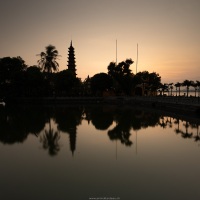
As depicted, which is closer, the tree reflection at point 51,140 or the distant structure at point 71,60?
the tree reflection at point 51,140

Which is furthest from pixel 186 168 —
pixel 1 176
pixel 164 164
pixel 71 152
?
pixel 1 176

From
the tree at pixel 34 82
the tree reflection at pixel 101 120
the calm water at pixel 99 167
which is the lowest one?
the calm water at pixel 99 167

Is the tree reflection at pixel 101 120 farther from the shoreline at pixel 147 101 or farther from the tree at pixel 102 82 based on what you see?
the tree at pixel 102 82

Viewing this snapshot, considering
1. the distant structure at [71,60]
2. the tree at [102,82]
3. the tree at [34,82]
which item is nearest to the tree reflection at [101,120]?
the tree at [34,82]

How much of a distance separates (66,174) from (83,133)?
915 centimetres

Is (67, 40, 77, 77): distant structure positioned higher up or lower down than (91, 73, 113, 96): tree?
higher up

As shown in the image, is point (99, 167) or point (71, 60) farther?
point (71, 60)

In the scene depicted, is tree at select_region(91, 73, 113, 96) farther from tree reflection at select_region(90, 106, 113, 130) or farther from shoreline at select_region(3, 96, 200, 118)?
tree reflection at select_region(90, 106, 113, 130)

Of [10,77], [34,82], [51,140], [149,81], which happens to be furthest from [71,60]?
[51,140]

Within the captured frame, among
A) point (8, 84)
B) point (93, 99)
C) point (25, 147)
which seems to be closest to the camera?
point (25, 147)

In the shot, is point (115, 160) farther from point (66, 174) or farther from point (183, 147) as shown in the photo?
point (183, 147)

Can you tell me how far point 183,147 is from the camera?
13867 millimetres

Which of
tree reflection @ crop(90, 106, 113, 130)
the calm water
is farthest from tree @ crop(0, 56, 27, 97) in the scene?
the calm water

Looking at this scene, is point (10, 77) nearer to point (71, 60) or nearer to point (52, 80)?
point (52, 80)
